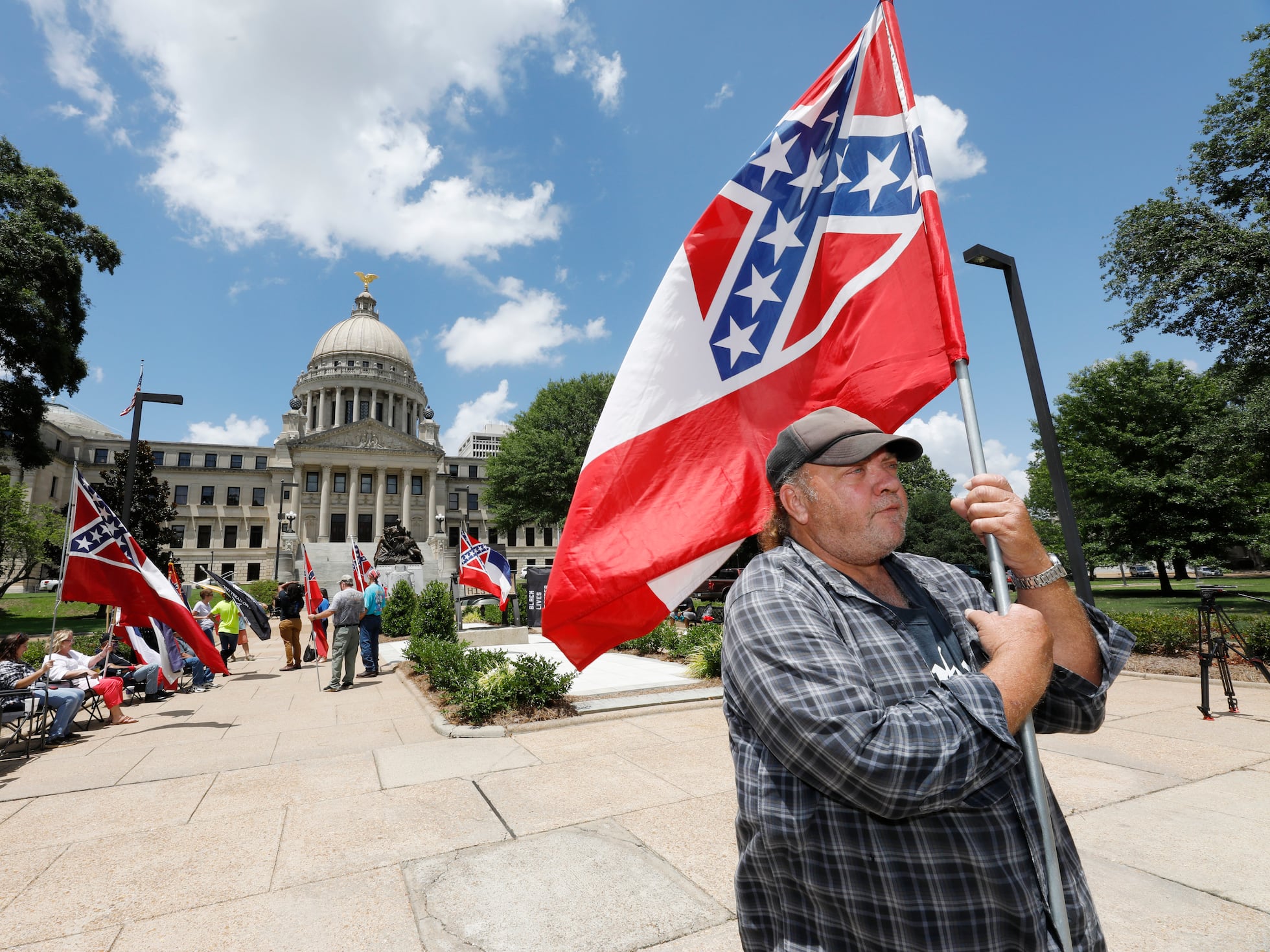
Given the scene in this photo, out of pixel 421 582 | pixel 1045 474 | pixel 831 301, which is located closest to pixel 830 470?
pixel 831 301

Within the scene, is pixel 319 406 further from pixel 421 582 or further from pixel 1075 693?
pixel 1075 693

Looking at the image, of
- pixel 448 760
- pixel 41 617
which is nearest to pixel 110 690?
pixel 448 760

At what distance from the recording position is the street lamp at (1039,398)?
149 inches

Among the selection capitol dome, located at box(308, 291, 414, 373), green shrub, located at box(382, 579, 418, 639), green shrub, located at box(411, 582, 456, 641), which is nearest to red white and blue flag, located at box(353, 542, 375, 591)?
green shrub, located at box(411, 582, 456, 641)

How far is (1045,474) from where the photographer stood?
44188 mm

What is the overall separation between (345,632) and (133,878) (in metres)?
8.15

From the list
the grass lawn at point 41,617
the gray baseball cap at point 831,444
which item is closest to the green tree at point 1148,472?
the gray baseball cap at point 831,444

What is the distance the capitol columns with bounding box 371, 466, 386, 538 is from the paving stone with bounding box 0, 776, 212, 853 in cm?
7201

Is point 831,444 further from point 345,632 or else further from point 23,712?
point 345,632

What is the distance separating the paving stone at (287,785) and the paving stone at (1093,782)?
5.86 m

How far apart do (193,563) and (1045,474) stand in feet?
269

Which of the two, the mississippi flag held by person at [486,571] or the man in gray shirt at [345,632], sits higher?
the mississippi flag held by person at [486,571]

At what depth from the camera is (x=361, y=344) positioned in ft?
293

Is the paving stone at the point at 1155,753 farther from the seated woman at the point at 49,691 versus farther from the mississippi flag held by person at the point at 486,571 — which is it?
the mississippi flag held by person at the point at 486,571
